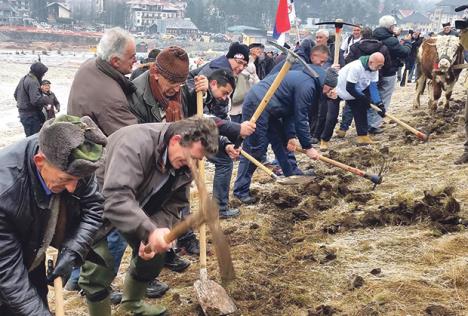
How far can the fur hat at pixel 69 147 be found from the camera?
83.0 inches

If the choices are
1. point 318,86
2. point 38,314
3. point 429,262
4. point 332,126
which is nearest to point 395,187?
point 318,86

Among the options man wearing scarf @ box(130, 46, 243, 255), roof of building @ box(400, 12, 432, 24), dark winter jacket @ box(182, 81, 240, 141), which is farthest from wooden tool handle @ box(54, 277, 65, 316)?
roof of building @ box(400, 12, 432, 24)

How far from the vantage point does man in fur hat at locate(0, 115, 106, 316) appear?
2131mm

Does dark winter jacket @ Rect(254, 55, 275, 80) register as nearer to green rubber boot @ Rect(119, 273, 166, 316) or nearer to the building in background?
green rubber boot @ Rect(119, 273, 166, 316)

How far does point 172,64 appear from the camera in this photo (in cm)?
350

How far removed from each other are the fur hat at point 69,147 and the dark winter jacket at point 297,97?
3.66 metres

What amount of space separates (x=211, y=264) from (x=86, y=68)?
79.3 inches

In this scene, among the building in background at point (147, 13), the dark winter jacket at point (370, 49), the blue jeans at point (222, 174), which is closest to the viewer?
the blue jeans at point (222, 174)

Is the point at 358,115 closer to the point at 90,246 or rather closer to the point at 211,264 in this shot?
the point at 211,264

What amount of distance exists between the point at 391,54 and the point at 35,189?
7.57m

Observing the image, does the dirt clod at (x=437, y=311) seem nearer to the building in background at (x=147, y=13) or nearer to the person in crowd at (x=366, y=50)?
the person in crowd at (x=366, y=50)

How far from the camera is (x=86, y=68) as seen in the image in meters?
3.68

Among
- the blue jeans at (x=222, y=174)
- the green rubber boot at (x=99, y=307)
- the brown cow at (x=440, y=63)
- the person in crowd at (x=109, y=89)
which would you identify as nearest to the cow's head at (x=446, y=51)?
the brown cow at (x=440, y=63)

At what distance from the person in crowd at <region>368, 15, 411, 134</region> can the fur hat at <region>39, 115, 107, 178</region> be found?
7.33 metres
